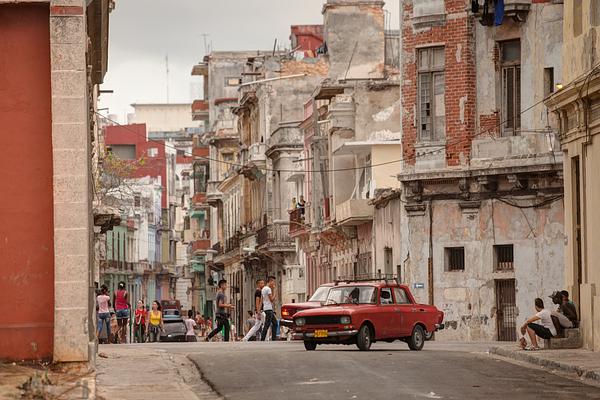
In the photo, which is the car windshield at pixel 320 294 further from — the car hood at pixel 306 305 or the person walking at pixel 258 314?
the person walking at pixel 258 314

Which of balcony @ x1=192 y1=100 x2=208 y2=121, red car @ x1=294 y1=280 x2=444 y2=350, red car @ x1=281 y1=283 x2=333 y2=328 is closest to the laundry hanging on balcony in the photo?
red car @ x1=281 y1=283 x2=333 y2=328

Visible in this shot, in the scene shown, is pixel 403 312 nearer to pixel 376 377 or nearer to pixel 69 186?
pixel 376 377

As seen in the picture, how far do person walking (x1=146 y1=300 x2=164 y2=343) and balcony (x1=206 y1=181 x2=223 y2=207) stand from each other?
146 ft

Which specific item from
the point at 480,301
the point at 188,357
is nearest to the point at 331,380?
the point at 188,357

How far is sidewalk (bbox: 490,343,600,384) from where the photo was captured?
937 inches

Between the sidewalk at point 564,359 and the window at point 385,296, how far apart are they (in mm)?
2209

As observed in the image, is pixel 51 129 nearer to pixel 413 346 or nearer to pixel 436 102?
pixel 413 346

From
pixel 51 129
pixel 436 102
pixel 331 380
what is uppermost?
pixel 436 102

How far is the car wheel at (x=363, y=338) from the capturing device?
1220 inches

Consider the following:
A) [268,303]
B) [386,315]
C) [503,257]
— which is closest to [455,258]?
[503,257]

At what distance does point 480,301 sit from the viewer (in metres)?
44.8

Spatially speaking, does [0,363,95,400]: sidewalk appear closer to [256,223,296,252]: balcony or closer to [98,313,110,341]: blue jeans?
[98,313,110,341]: blue jeans

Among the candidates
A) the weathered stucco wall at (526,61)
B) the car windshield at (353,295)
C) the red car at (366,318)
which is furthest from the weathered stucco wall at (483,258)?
the car windshield at (353,295)

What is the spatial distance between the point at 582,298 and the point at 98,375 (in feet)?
37.4
